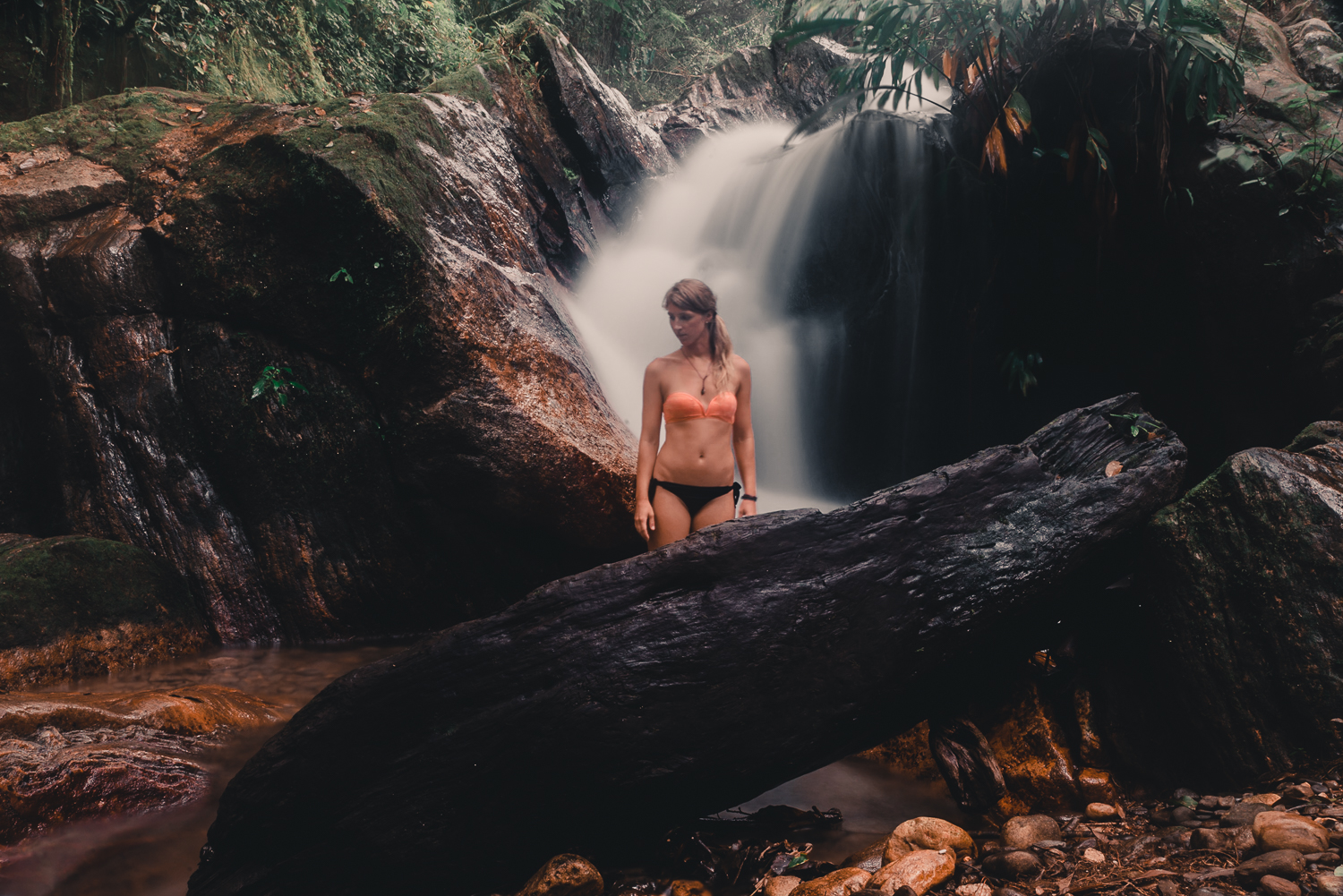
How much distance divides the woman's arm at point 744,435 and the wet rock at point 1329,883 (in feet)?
7.47

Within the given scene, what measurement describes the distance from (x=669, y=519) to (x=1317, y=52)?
6712 millimetres

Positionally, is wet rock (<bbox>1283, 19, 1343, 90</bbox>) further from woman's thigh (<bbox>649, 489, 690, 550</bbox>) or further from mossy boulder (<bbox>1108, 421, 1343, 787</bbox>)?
woman's thigh (<bbox>649, 489, 690, 550</bbox>)

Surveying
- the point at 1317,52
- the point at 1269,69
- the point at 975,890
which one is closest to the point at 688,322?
the point at 975,890

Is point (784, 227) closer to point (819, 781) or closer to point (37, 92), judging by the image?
point (819, 781)

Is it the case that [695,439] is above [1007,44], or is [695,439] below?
below

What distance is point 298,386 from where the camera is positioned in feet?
16.3

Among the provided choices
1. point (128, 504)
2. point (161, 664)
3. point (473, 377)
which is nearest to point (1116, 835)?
point (473, 377)

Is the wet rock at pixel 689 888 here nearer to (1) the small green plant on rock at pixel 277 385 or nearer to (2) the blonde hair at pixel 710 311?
(2) the blonde hair at pixel 710 311

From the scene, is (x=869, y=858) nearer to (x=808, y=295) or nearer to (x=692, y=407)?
(x=692, y=407)

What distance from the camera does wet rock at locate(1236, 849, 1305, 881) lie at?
6.33ft

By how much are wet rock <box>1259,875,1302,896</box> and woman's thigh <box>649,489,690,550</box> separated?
2.38 m

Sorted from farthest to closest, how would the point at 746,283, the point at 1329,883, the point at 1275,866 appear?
1. the point at 746,283
2. the point at 1275,866
3. the point at 1329,883

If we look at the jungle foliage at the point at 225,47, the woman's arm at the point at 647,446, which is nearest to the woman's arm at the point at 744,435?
the woman's arm at the point at 647,446

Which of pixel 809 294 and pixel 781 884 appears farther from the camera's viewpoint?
pixel 809 294
